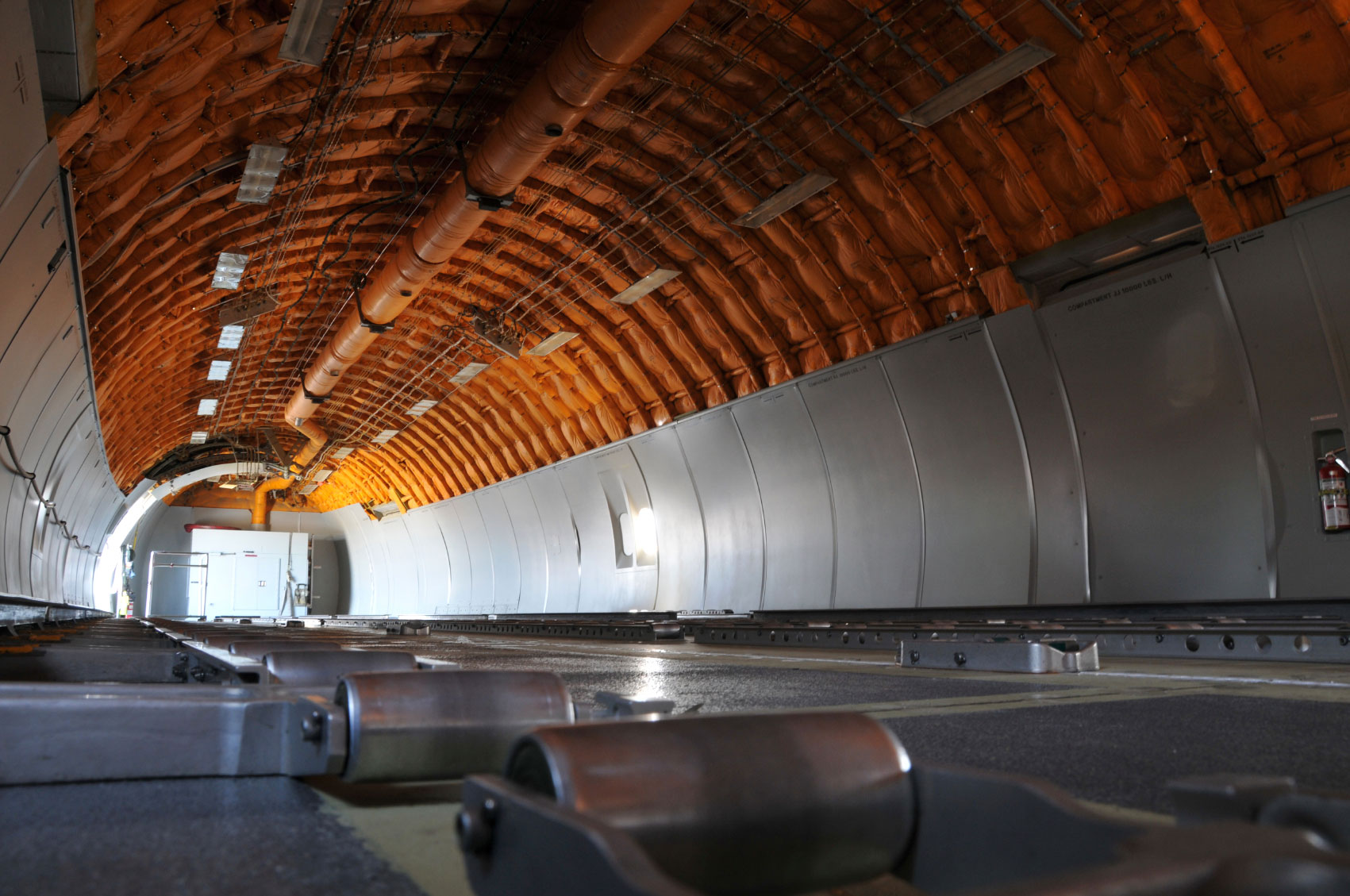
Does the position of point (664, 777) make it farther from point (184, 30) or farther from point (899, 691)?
point (184, 30)

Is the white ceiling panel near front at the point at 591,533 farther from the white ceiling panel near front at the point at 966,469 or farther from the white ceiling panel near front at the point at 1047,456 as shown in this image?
the white ceiling panel near front at the point at 1047,456

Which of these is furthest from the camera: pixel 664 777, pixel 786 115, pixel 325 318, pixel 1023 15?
pixel 325 318

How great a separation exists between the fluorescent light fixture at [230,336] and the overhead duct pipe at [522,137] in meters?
2.22

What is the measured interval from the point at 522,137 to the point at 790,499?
7.75m

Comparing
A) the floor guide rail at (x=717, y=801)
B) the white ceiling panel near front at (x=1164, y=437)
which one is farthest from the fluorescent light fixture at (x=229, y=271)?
the floor guide rail at (x=717, y=801)

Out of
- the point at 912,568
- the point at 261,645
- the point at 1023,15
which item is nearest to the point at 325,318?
the point at 912,568

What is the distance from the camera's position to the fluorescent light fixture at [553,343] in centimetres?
1817

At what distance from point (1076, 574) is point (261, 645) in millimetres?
10356

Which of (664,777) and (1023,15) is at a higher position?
(1023,15)

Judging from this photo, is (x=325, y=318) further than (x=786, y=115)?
Yes

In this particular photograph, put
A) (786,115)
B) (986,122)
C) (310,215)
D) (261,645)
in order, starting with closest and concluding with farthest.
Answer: (261,645), (986,122), (786,115), (310,215)

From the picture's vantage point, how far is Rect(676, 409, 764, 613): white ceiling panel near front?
17000mm

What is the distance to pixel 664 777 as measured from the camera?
2.63 feet

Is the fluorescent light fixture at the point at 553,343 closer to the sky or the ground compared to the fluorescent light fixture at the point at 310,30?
closer to the ground
